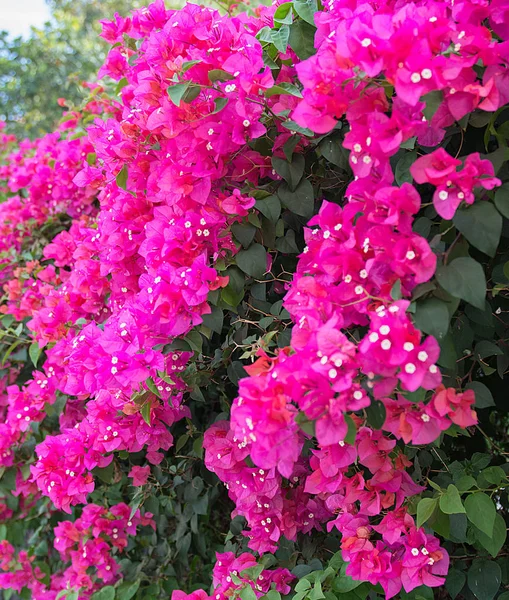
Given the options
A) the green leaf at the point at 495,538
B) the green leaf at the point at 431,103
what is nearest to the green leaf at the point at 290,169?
the green leaf at the point at 431,103

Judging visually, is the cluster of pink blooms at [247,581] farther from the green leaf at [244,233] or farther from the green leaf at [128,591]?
the green leaf at [244,233]

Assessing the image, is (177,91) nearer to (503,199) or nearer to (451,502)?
(503,199)

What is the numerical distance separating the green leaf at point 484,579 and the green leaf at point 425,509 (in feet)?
0.85

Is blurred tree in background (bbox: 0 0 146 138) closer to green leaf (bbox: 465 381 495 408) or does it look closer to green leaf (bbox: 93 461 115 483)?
green leaf (bbox: 93 461 115 483)

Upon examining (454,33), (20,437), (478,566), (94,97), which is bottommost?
(478,566)

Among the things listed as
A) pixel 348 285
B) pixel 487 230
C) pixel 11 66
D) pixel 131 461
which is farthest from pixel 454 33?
pixel 11 66

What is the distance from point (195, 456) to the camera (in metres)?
1.71

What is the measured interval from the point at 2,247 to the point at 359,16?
1.80 meters

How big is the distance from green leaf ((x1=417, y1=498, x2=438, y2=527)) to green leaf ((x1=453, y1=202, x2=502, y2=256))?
49 cm

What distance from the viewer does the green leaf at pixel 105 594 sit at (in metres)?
→ 1.76

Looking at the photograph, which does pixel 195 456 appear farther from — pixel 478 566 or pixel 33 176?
pixel 33 176

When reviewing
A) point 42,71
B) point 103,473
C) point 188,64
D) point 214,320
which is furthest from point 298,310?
point 42,71

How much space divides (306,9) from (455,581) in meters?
1.18

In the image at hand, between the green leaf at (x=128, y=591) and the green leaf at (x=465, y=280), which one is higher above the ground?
the green leaf at (x=465, y=280)
